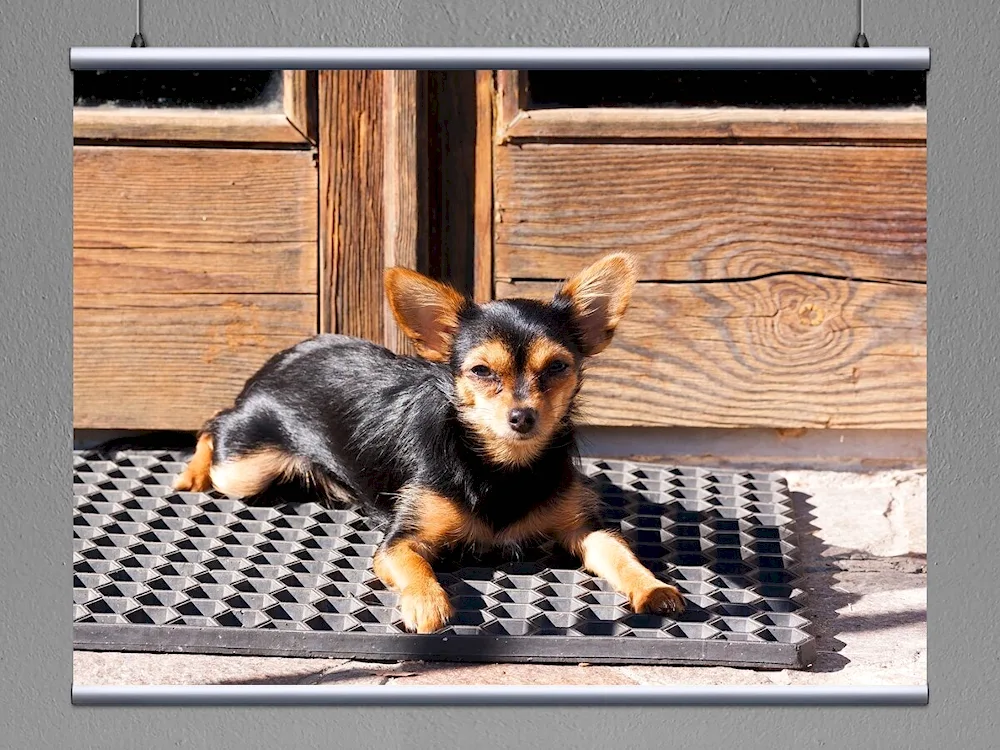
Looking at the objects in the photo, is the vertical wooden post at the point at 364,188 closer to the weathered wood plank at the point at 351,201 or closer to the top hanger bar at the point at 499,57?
the weathered wood plank at the point at 351,201

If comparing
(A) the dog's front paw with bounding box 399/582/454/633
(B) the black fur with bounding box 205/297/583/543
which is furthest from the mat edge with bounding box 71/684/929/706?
(B) the black fur with bounding box 205/297/583/543

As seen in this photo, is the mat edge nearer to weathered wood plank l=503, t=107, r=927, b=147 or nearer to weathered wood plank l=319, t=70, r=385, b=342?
weathered wood plank l=319, t=70, r=385, b=342

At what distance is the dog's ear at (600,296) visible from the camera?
338cm

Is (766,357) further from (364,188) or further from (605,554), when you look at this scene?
(364,188)

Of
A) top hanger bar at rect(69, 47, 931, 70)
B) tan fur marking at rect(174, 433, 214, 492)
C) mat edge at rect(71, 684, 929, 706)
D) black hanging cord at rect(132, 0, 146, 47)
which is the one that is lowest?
mat edge at rect(71, 684, 929, 706)

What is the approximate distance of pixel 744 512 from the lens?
3.81 m

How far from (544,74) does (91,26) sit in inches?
51.2

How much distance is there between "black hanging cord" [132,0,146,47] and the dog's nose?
1.22 meters

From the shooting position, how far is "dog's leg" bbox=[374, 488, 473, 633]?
3.10 meters

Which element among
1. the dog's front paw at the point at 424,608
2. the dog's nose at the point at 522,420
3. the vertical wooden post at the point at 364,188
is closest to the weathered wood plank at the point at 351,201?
the vertical wooden post at the point at 364,188

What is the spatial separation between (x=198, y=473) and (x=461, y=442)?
908 millimetres

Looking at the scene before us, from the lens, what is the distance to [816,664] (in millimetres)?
3064

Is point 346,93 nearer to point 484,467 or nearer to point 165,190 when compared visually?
point 165,190

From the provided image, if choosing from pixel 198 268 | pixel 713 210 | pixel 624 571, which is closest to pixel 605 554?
pixel 624 571
